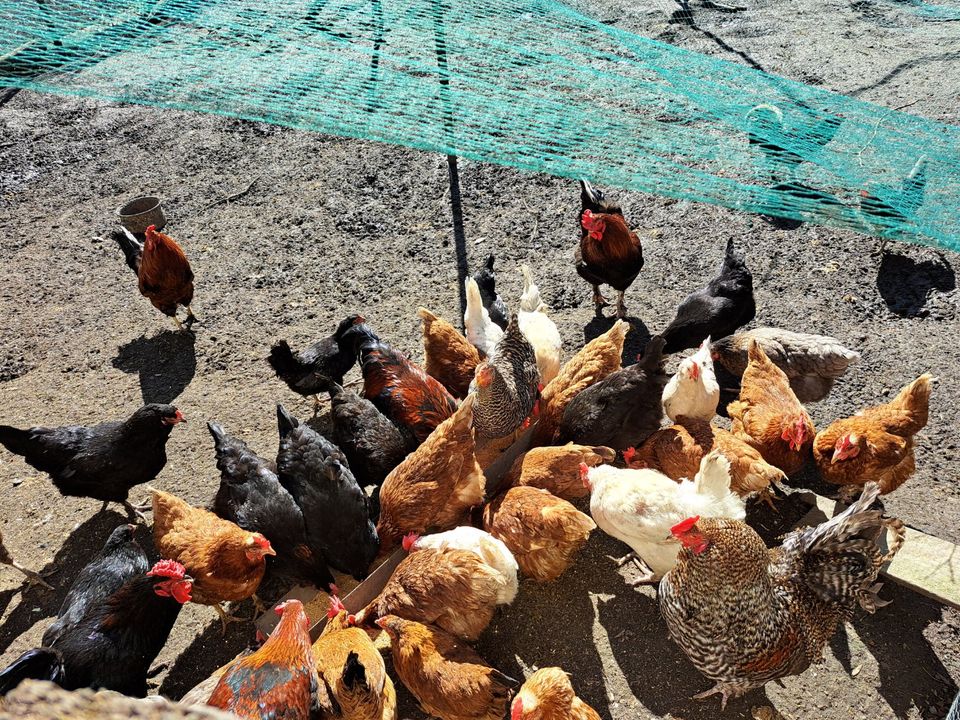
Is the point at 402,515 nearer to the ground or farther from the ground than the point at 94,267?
farther from the ground

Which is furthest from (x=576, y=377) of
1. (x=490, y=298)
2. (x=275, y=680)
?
(x=275, y=680)

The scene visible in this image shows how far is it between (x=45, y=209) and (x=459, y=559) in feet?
23.3

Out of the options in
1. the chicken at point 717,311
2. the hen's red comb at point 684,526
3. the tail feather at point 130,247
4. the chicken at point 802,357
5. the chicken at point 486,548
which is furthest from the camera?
the tail feather at point 130,247

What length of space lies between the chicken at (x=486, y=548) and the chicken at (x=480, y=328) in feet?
5.42

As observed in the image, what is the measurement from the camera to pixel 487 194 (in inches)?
272

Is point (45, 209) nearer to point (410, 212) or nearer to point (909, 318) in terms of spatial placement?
point (410, 212)

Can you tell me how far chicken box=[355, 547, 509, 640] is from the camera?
3088 millimetres

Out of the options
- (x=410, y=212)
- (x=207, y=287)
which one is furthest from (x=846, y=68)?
(x=207, y=287)

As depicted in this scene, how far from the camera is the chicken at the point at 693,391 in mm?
3969

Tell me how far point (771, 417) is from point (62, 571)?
445cm

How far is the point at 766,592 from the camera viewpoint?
9.38 ft

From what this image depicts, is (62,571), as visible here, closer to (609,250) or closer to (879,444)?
(609,250)

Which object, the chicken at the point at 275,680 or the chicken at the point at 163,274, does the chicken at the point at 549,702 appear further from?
the chicken at the point at 163,274

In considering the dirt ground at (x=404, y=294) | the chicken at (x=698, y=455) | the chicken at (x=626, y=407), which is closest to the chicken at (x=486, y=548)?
the dirt ground at (x=404, y=294)
